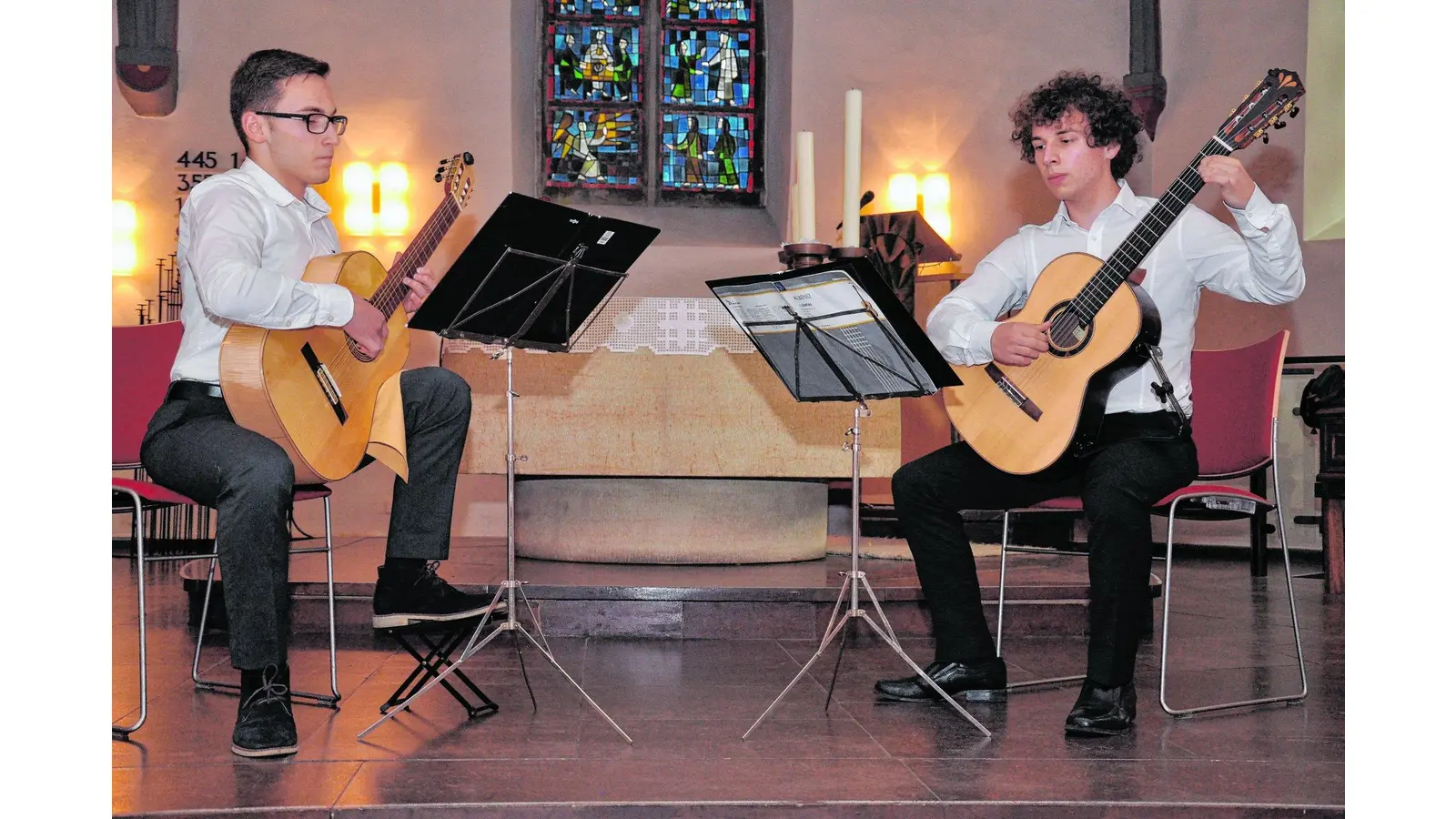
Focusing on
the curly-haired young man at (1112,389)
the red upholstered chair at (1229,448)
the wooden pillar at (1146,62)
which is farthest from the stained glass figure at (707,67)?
the curly-haired young man at (1112,389)

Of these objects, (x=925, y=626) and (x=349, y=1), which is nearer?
(x=925, y=626)

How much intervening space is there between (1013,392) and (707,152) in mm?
5580

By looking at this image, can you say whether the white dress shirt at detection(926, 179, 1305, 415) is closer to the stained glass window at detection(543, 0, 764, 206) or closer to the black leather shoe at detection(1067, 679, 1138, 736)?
the black leather shoe at detection(1067, 679, 1138, 736)

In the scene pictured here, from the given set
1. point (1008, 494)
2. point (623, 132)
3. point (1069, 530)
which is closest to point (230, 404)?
point (1008, 494)

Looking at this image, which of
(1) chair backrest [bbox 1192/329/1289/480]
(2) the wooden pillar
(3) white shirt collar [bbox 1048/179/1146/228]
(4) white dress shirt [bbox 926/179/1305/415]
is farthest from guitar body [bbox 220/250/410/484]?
(2) the wooden pillar

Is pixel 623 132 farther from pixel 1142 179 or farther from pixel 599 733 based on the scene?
pixel 599 733

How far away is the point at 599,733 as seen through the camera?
2701mm

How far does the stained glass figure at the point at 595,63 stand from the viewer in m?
8.11

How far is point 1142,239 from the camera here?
279cm

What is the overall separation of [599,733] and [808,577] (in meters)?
1.73

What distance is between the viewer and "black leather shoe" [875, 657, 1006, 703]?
311cm

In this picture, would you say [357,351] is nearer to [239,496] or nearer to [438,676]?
[239,496]

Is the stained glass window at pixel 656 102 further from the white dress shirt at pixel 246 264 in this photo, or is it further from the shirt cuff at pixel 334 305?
the shirt cuff at pixel 334 305

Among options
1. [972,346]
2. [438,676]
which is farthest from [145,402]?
[972,346]
